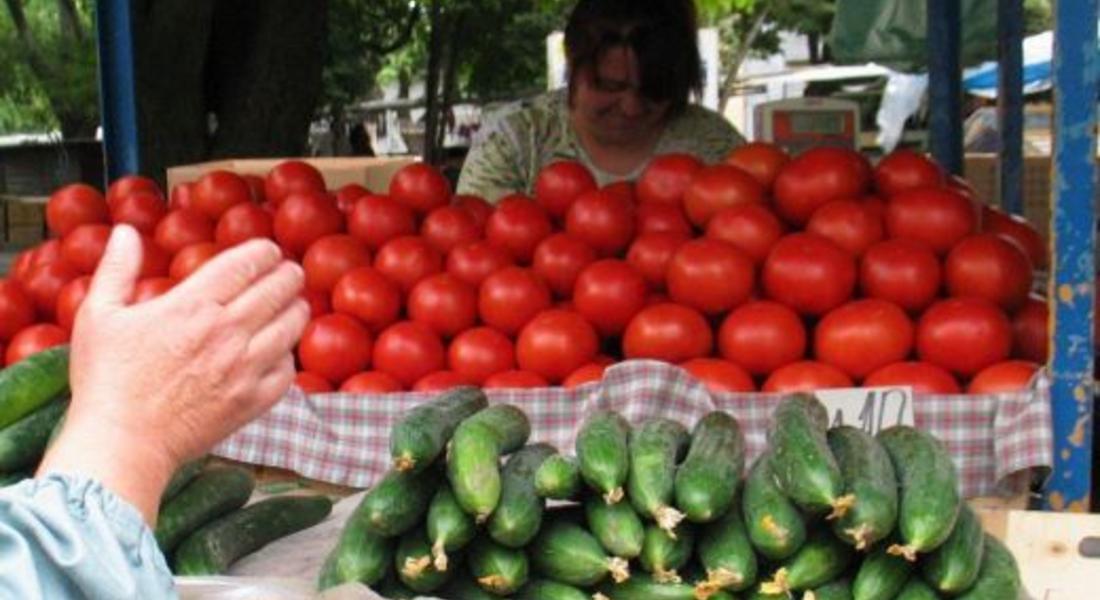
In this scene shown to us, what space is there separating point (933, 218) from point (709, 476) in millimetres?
1189

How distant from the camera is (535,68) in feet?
71.3

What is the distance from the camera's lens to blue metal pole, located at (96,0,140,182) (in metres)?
4.12

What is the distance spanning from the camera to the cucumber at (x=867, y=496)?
2.02m

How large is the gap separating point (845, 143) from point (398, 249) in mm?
4197

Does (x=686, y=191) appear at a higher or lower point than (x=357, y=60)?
lower

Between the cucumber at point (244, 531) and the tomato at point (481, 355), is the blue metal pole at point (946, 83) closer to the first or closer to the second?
the tomato at point (481, 355)

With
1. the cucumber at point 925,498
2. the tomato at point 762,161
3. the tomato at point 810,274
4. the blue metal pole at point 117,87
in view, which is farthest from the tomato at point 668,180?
the blue metal pole at point 117,87

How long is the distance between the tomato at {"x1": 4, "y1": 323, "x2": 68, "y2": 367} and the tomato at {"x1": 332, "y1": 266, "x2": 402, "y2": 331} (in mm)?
679

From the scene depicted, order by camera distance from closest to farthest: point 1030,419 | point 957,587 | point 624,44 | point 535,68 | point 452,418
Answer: point 957,587
point 452,418
point 1030,419
point 624,44
point 535,68

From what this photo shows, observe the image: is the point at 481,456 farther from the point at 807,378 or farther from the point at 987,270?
the point at 987,270

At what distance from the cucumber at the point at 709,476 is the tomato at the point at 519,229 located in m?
1.06

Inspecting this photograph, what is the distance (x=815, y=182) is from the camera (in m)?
3.13

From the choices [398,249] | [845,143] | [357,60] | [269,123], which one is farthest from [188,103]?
[357,60]

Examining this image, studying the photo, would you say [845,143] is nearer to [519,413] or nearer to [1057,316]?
[1057,316]
